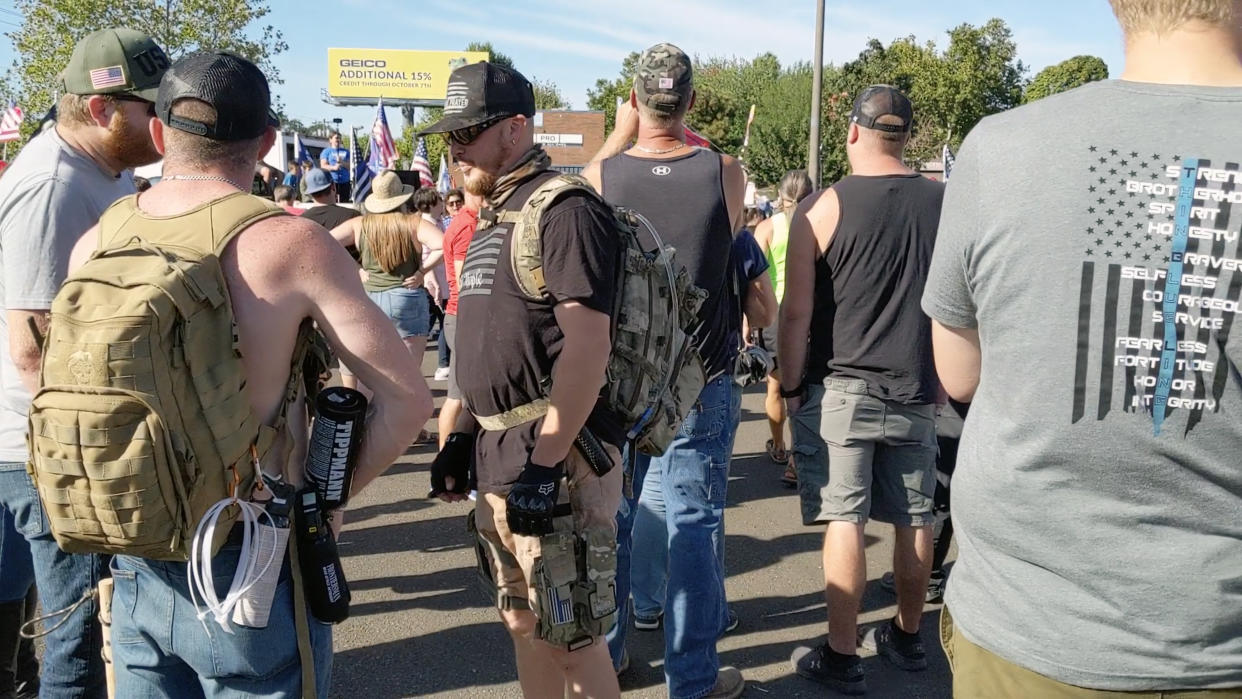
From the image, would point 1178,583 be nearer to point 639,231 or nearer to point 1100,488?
point 1100,488

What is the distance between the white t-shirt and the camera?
235 centimetres

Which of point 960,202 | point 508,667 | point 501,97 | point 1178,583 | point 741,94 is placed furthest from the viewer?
point 741,94

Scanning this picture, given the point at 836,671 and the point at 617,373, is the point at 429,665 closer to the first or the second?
the point at 836,671

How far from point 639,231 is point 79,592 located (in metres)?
1.90

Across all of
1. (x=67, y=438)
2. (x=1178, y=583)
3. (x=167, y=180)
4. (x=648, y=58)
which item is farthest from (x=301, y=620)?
(x=648, y=58)

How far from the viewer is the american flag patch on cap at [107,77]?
99.0 inches

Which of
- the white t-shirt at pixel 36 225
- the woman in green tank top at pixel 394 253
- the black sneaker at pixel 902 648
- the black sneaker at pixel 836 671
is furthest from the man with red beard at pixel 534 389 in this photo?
the woman in green tank top at pixel 394 253

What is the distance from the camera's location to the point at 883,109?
134 inches

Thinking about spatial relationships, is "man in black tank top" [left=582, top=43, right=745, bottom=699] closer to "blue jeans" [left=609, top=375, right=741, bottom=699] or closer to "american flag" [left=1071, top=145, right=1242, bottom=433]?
"blue jeans" [left=609, top=375, right=741, bottom=699]

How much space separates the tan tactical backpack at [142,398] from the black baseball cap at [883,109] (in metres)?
2.41

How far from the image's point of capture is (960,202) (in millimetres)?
1537

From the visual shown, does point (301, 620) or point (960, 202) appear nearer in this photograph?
point (960, 202)

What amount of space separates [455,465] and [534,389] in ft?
1.23

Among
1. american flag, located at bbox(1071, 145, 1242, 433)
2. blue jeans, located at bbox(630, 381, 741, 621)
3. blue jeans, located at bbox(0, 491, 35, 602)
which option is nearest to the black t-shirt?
blue jeans, located at bbox(630, 381, 741, 621)
